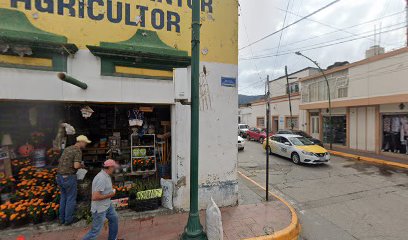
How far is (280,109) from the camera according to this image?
24.5m

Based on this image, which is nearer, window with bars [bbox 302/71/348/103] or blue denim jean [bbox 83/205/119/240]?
blue denim jean [bbox 83/205/119/240]

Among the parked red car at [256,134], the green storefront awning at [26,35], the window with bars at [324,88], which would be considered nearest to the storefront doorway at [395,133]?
the window with bars at [324,88]

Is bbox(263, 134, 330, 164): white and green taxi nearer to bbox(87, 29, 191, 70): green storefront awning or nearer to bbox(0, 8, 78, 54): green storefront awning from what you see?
bbox(87, 29, 191, 70): green storefront awning

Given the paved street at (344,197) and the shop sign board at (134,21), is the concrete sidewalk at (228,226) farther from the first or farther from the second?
the shop sign board at (134,21)

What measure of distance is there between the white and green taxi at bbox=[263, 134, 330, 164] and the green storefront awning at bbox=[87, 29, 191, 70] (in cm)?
833

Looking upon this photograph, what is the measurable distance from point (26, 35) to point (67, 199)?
3.44m

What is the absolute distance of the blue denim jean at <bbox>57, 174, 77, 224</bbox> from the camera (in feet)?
14.3

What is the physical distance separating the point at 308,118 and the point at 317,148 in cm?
942

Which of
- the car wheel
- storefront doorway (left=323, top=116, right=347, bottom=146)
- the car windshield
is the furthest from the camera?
storefront doorway (left=323, top=116, right=347, bottom=146)

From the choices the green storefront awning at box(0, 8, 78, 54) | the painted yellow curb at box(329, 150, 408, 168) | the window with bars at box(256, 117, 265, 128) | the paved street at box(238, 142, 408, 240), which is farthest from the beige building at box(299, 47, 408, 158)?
the green storefront awning at box(0, 8, 78, 54)

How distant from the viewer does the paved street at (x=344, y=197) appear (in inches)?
181

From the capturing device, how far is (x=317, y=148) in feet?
35.5

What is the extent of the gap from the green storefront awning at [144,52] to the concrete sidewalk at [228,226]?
3617 mm

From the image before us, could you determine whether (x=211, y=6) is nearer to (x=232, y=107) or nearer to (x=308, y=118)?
(x=232, y=107)
